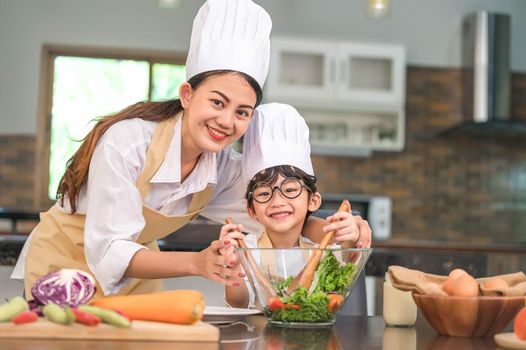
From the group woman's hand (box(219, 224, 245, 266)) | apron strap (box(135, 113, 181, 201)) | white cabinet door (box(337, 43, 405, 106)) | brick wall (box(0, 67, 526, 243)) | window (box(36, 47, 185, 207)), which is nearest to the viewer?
woman's hand (box(219, 224, 245, 266))

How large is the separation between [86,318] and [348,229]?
0.59 m

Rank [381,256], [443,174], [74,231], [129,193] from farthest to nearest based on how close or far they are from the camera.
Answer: [443,174]
[381,256]
[74,231]
[129,193]

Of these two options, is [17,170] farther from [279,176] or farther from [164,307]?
[164,307]

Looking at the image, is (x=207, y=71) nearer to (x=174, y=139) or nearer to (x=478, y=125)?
(x=174, y=139)

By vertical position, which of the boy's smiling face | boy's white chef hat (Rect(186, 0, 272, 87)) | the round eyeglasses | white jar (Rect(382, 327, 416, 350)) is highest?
boy's white chef hat (Rect(186, 0, 272, 87))

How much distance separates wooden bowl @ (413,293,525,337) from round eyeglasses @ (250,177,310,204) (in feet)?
1.72

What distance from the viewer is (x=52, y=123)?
684 cm

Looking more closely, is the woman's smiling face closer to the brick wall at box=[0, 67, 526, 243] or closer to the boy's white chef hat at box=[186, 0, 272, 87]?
the boy's white chef hat at box=[186, 0, 272, 87]

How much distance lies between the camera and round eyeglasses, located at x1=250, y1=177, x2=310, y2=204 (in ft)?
5.77

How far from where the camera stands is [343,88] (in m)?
6.65

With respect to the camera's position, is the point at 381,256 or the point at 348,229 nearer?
the point at 348,229

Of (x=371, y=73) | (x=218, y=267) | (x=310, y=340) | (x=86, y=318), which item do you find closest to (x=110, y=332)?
(x=86, y=318)

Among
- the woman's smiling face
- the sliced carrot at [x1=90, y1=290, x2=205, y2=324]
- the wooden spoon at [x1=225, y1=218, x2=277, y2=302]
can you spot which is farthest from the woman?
the sliced carrot at [x1=90, y1=290, x2=205, y2=324]

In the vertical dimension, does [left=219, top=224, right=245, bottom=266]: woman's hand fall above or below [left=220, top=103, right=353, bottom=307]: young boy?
below
